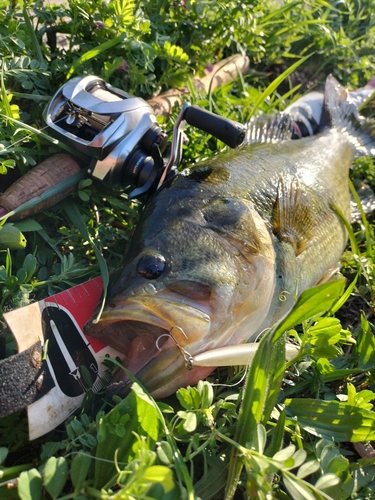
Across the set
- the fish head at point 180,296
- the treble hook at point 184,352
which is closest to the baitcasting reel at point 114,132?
the fish head at point 180,296

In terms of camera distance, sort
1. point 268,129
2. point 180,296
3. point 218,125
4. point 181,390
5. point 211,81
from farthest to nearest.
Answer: point 211,81, point 268,129, point 218,125, point 180,296, point 181,390

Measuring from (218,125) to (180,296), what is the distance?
1033mm

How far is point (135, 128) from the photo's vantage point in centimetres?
238

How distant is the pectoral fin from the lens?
2498 millimetres

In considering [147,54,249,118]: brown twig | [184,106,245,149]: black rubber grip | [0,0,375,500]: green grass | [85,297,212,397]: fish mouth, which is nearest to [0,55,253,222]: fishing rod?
[184,106,245,149]: black rubber grip

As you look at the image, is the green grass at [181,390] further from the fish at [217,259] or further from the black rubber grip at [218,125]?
the black rubber grip at [218,125]

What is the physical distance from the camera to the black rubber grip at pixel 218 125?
2.55 metres

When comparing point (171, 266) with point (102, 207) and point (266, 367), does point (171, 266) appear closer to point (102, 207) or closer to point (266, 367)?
point (266, 367)

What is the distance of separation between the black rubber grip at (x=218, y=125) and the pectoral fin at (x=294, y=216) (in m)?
0.36

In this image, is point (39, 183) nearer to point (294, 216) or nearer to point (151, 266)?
point (151, 266)

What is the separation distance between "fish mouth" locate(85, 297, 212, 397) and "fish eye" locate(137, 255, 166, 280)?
124mm

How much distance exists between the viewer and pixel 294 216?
2.56 m

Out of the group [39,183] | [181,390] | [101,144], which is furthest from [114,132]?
[181,390]

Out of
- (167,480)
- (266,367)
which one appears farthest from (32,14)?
(167,480)
